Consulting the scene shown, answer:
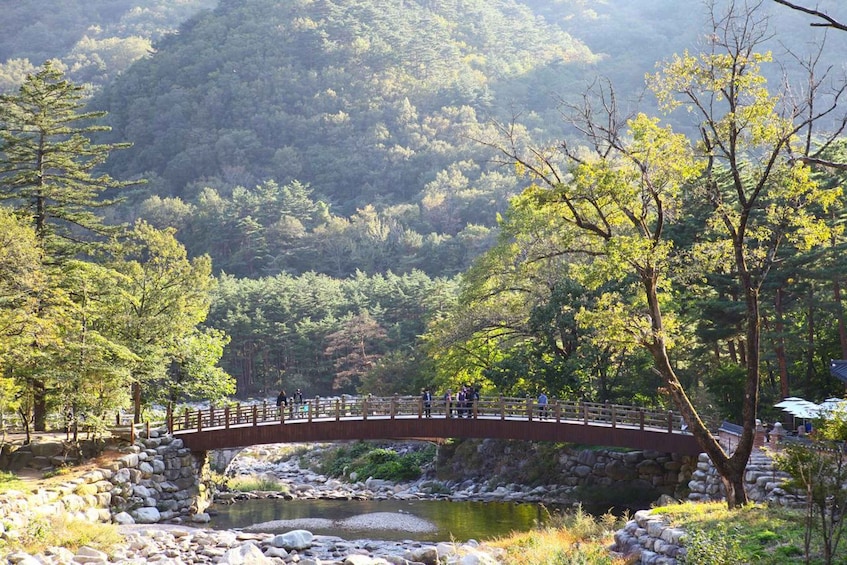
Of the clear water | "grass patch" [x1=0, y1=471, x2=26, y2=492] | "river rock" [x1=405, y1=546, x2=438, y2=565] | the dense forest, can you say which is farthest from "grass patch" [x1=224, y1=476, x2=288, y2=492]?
"river rock" [x1=405, y1=546, x2=438, y2=565]

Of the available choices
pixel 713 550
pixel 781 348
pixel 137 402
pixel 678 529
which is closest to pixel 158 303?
pixel 137 402

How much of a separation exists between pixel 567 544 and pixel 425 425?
1111 centimetres

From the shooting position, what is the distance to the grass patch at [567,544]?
15906 millimetres

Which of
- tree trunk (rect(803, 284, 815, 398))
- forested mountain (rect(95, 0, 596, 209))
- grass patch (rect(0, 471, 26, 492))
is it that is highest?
forested mountain (rect(95, 0, 596, 209))

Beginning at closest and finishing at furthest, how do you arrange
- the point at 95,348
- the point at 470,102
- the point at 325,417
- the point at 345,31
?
the point at 95,348 → the point at 325,417 → the point at 470,102 → the point at 345,31

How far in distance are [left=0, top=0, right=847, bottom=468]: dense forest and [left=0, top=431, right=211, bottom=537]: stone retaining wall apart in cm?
207

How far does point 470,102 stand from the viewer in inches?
5468

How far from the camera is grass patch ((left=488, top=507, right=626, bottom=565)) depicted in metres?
15.9

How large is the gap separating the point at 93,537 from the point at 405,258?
69.4 metres

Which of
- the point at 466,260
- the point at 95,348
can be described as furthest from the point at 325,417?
the point at 466,260

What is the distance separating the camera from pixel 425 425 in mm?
29938

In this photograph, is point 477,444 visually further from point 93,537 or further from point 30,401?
point 93,537

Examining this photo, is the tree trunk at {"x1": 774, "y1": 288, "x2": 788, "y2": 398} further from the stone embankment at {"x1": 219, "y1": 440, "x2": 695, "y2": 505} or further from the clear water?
the clear water

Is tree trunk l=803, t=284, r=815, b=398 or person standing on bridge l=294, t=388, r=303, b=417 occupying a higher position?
tree trunk l=803, t=284, r=815, b=398
